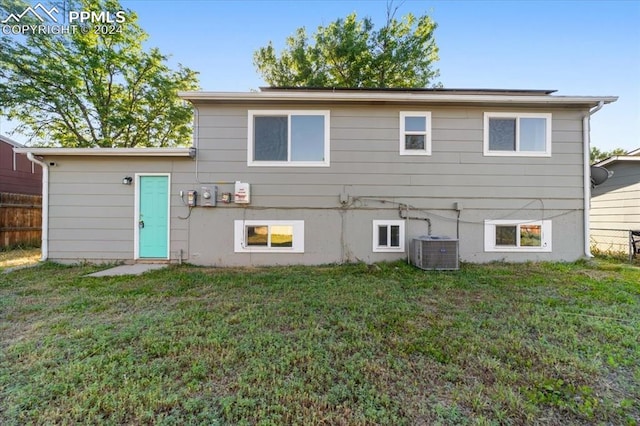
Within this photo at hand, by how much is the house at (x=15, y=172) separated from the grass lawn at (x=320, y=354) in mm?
8854

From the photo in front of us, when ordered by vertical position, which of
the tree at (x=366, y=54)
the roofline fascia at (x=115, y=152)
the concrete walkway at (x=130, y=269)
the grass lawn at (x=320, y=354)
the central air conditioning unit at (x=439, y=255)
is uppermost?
the tree at (x=366, y=54)

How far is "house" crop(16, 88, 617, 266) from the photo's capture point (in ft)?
18.6

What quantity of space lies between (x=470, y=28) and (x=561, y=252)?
25.4 feet

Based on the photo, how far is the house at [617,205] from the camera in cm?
675

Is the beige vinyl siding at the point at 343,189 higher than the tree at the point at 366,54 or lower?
lower

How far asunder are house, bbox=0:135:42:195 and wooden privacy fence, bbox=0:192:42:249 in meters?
1.72

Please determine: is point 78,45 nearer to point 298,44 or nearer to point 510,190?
point 298,44

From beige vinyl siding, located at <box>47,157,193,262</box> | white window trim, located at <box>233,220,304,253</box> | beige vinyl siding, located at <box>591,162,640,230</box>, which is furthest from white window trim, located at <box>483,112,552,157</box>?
beige vinyl siding, located at <box>47,157,193,262</box>

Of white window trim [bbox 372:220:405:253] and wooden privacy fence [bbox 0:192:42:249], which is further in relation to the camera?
wooden privacy fence [bbox 0:192:42:249]

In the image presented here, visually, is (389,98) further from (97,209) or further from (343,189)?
(97,209)

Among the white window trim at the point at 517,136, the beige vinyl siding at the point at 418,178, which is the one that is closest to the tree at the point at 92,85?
the beige vinyl siding at the point at 418,178

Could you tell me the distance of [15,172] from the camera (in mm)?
9688

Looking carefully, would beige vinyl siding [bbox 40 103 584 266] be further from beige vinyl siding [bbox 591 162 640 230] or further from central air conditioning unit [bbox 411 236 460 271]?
beige vinyl siding [bbox 591 162 640 230]

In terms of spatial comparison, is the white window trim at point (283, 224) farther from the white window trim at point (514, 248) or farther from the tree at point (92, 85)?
the tree at point (92, 85)
